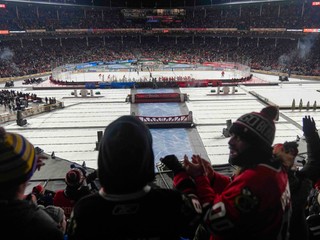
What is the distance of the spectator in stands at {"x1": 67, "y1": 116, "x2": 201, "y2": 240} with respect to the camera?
6.26 ft

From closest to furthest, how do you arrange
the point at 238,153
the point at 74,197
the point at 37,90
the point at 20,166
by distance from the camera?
the point at 20,166 → the point at 238,153 → the point at 74,197 → the point at 37,90

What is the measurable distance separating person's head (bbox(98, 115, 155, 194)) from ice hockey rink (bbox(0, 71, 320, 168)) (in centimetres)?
1277

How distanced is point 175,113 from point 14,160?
73.6 ft

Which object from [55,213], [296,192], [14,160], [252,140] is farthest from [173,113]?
[14,160]

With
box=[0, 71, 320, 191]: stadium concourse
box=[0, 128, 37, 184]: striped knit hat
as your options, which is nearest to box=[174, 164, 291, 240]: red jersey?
box=[0, 128, 37, 184]: striped knit hat

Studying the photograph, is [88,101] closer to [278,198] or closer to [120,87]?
[120,87]

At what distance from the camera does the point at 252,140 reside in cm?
263

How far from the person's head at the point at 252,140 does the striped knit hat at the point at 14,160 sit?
5.46ft

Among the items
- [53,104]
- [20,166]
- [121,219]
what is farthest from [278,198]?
[53,104]

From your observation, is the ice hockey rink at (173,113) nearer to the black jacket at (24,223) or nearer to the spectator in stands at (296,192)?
the spectator in stands at (296,192)

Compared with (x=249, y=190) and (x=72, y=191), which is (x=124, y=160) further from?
(x=72, y=191)

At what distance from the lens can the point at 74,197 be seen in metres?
4.69

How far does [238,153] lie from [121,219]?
126cm

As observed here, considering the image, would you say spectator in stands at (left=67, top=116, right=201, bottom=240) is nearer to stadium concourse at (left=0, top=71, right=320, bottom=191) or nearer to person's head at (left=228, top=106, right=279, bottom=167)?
person's head at (left=228, top=106, right=279, bottom=167)
